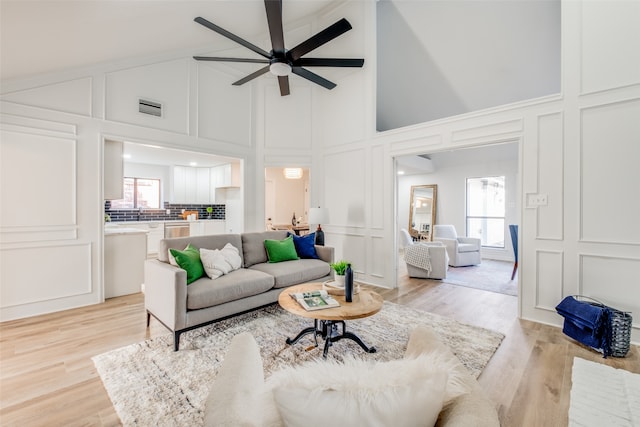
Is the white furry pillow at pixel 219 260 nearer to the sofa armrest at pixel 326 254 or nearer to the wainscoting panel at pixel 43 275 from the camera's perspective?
the sofa armrest at pixel 326 254

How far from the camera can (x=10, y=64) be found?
2.74 metres

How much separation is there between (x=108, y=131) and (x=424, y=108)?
18.4 ft

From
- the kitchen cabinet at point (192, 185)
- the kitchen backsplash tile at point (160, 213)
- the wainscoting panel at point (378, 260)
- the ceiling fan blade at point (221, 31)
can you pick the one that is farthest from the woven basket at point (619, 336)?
the kitchen backsplash tile at point (160, 213)

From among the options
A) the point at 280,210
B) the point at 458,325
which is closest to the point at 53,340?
the point at 458,325

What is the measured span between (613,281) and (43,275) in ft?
20.2

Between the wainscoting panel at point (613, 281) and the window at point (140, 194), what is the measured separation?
336 inches

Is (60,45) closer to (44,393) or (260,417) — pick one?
(44,393)

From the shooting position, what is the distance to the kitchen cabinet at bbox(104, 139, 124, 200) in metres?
3.83

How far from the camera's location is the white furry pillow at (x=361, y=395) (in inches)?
24.8

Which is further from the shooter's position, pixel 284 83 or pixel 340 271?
pixel 284 83

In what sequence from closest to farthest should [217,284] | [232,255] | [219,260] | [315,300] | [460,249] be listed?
[315,300], [217,284], [219,260], [232,255], [460,249]

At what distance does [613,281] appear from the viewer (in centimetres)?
277

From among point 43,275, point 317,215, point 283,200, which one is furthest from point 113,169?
point 283,200

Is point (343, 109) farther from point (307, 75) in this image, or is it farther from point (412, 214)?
point (412, 214)
